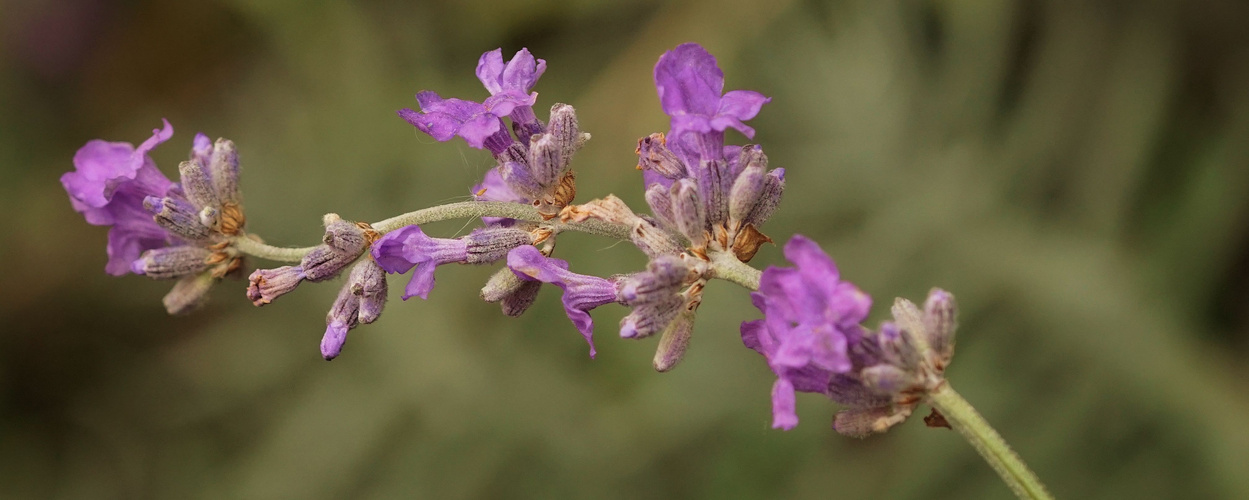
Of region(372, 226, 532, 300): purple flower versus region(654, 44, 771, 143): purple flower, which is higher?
region(654, 44, 771, 143): purple flower

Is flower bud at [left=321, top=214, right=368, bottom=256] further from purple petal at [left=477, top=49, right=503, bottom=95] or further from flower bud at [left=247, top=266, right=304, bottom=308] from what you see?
purple petal at [left=477, top=49, right=503, bottom=95]

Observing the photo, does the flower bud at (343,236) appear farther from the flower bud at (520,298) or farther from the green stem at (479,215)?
the flower bud at (520,298)

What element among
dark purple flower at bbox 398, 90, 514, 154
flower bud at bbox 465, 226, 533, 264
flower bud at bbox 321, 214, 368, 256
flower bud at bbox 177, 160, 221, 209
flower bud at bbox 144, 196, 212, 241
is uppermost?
dark purple flower at bbox 398, 90, 514, 154

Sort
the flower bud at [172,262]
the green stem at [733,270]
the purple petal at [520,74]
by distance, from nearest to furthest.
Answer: the green stem at [733,270], the purple petal at [520,74], the flower bud at [172,262]

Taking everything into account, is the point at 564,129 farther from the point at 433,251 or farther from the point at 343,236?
the point at 343,236

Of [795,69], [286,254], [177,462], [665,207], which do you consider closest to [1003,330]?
[795,69]

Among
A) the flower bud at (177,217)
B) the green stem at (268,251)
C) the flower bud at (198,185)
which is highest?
the flower bud at (198,185)

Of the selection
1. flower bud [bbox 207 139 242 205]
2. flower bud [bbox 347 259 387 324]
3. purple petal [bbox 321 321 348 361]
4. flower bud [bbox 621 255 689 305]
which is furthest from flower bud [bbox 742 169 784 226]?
flower bud [bbox 207 139 242 205]

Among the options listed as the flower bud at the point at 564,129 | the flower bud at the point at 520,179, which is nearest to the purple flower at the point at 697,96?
the flower bud at the point at 564,129
